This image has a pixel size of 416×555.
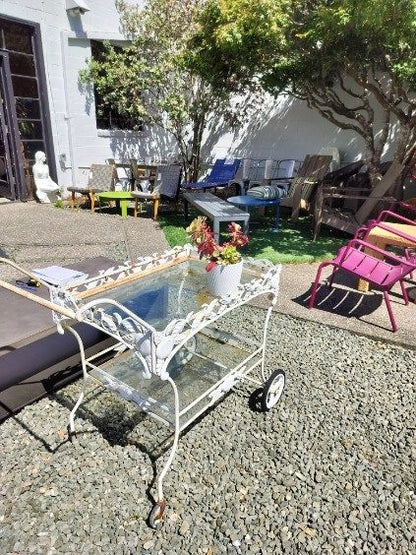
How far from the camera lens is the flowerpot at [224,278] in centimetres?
245

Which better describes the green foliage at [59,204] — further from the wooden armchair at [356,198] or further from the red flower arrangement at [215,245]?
the red flower arrangement at [215,245]

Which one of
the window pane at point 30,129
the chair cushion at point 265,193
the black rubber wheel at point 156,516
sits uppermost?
the window pane at point 30,129

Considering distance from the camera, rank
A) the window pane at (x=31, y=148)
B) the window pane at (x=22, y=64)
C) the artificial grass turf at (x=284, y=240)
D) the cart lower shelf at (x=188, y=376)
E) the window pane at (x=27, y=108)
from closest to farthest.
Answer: the cart lower shelf at (x=188, y=376) < the artificial grass turf at (x=284, y=240) < the window pane at (x=22, y=64) < the window pane at (x=27, y=108) < the window pane at (x=31, y=148)

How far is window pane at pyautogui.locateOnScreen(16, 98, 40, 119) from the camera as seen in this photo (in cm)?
851

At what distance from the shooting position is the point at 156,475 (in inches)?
81.2

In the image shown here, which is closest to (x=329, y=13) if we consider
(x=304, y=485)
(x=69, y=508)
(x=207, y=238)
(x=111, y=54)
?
(x=207, y=238)

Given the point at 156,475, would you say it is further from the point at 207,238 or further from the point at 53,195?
the point at 53,195

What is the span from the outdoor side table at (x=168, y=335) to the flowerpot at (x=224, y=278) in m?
0.07

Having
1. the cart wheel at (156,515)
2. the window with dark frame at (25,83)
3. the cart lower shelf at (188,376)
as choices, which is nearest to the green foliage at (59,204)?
the window with dark frame at (25,83)

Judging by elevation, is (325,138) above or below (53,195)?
above

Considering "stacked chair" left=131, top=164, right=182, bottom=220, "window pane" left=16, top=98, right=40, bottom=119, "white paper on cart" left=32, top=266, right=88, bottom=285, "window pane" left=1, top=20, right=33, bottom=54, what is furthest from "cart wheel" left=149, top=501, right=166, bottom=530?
"window pane" left=1, top=20, right=33, bottom=54

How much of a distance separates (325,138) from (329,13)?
5.12m

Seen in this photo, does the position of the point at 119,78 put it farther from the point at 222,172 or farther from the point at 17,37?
the point at 222,172

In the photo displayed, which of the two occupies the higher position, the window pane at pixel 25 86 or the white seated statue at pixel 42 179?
the window pane at pixel 25 86
